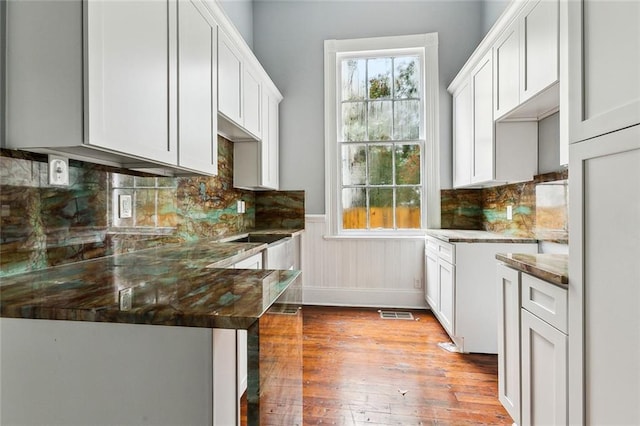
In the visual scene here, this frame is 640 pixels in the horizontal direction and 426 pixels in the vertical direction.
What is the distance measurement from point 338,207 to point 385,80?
154 cm

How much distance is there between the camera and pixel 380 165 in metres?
3.76

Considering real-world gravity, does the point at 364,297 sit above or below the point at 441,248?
below

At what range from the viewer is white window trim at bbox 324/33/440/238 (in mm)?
3631

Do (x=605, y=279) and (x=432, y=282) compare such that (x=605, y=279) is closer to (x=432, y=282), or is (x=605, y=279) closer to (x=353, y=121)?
(x=432, y=282)

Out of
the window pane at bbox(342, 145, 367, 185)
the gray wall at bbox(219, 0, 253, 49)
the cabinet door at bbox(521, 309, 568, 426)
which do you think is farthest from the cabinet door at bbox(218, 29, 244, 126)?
the cabinet door at bbox(521, 309, 568, 426)

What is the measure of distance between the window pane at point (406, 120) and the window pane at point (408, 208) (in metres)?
0.60

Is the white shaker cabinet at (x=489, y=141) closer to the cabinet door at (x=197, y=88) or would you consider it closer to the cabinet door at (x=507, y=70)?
the cabinet door at (x=507, y=70)

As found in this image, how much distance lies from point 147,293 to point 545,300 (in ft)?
4.54

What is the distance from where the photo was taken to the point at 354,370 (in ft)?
7.27

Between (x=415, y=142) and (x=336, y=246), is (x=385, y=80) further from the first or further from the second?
(x=336, y=246)

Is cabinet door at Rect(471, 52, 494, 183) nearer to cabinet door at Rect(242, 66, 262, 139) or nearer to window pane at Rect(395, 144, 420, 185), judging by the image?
window pane at Rect(395, 144, 420, 185)

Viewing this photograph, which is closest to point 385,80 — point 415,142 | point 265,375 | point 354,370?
point 415,142

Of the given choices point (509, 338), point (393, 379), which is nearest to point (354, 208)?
point (393, 379)

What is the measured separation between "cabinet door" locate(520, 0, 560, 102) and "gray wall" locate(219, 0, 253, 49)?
8.22 feet
